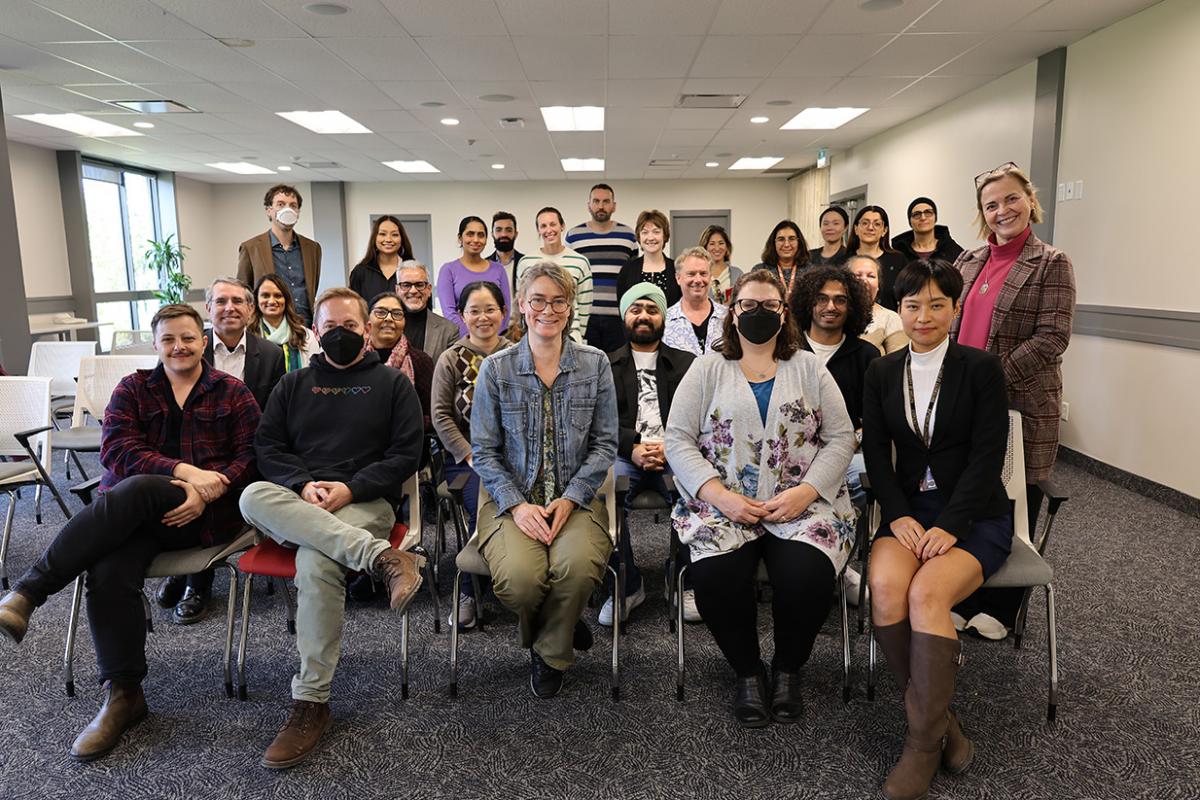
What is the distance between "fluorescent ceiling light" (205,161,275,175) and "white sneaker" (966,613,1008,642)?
11951mm

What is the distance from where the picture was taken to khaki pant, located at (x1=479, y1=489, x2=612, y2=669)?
8.00 feet

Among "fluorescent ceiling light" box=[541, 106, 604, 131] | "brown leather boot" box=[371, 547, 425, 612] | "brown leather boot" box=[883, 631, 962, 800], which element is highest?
"fluorescent ceiling light" box=[541, 106, 604, 131]

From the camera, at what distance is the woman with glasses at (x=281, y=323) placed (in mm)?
3793

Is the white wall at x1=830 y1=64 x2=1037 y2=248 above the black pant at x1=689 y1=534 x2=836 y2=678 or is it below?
above

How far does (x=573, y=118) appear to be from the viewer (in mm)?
8305

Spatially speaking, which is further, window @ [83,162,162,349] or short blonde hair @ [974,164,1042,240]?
window @ [83,162,162,349]

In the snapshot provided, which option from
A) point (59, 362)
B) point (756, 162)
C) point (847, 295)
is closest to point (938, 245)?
point (847, 295)

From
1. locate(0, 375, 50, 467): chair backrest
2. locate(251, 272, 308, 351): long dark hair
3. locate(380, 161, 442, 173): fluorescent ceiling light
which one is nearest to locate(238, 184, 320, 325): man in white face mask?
locate(251, 272, 308, 351): long dark hair

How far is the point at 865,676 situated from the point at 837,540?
631 millimetres

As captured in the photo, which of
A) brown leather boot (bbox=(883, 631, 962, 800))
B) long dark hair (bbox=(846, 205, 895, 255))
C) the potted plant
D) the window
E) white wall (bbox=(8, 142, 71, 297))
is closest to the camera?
brown leather boot (bbox=(883, 631, 962, 800))

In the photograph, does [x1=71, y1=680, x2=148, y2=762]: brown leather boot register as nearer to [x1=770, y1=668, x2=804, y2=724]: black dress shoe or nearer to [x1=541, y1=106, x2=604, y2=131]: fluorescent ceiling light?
[x1=770, y1=668, x2=804, y2=724]: black dress shoe

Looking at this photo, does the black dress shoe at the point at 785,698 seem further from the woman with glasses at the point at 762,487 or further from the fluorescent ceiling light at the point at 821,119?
the fluorescent ceiling light at the point at 821,119

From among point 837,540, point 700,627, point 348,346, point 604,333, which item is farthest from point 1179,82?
point 348,346

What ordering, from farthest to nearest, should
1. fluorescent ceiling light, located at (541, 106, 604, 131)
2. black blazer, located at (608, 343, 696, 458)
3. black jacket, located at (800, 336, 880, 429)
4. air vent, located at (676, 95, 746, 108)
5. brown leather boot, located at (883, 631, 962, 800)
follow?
fluorescent ceiling light, located at (541, 106, 604, 131) → air vent, located at (676, 95, 746, 108) → black blazer, located at (608, 343, 696, 458) → black jacket, located at (800, 336, 880, 429) → brown leather boot, located at (883, 631, 962, 800)
